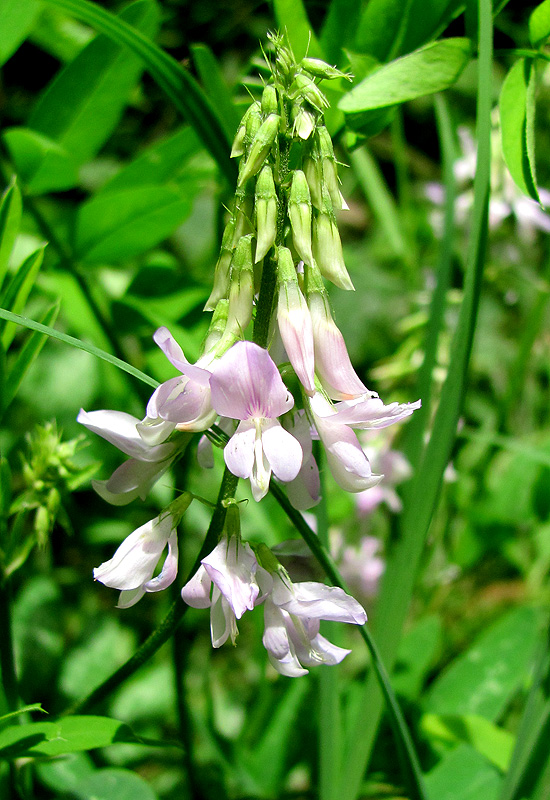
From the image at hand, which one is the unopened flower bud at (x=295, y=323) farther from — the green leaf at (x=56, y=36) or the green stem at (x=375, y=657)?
the green leaf at (x=56, y=36)

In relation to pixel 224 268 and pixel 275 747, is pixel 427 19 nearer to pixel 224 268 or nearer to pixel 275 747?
pixel 224 268

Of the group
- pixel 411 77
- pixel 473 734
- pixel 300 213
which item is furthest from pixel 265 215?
pixel 473 734

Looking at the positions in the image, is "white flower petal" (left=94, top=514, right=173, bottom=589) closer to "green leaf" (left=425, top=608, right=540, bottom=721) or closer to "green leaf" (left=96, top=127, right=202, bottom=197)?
"green leaf" (left=96, top=127, right=202, bottom=197)

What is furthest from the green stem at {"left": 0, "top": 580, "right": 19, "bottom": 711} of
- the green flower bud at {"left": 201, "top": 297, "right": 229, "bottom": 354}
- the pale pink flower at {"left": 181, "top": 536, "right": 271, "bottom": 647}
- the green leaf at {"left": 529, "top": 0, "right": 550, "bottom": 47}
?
the green leaf at {"left": 529, "top": 0, "right": 550, "bottom": 47}

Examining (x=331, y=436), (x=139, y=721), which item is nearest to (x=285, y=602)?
(x=331, y=436)

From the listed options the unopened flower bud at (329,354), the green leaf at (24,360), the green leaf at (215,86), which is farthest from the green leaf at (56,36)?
the unopened flower bud at (329,354)
